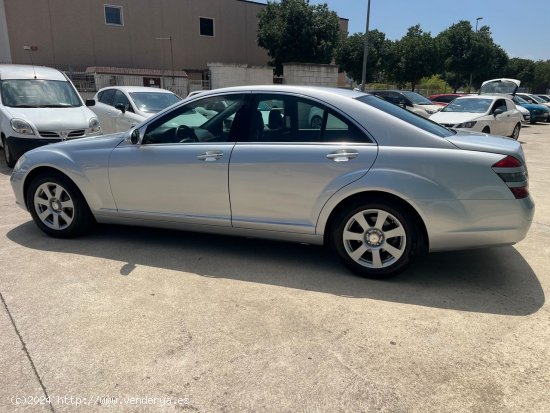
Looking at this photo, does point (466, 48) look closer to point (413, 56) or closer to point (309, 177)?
point (413, 56)

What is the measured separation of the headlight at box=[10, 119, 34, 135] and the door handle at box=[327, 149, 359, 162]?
652 centimetres

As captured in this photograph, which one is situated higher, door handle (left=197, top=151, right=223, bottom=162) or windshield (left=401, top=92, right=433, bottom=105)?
door handle (left=197, top=151, right=223, bottom=162)

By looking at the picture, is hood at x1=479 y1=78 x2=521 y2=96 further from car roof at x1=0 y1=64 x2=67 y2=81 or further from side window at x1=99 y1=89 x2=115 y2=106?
car roof at x1=0 y1=64 x2=67 y2=81

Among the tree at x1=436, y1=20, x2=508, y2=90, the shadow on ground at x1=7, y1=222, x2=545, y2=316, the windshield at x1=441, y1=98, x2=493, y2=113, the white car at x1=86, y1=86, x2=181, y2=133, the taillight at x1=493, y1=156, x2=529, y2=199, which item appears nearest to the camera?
the taillight at x1=493, y1=156, x2=529, y2=199

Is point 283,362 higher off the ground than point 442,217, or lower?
lower

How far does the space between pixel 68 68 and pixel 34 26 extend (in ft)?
9.69

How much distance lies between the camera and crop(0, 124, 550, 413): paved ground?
2.38m

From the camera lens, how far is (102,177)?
14.3ft

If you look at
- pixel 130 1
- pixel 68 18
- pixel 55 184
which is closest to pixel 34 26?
pixel 68 18

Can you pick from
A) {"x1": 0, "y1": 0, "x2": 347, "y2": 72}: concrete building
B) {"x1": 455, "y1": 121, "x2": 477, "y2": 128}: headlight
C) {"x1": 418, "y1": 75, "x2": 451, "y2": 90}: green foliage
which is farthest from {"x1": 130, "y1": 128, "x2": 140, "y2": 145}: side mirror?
{"x1": 418, "y1": 75, "x2": 451, "y2": 90}: green foliage

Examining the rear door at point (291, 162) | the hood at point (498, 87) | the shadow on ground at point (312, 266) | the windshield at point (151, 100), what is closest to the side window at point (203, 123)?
the rear door at point (291, 162)

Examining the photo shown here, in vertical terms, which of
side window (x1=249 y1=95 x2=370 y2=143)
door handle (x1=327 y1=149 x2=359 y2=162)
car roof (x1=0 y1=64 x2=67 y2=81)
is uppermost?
car roof (x1=0 y1=64 x2=67 y2=81)

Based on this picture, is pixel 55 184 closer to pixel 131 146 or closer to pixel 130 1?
pixel 131 146

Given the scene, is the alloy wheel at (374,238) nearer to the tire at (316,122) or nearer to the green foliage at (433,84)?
the tire at (316,122)
